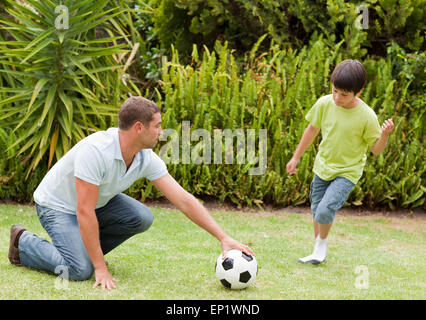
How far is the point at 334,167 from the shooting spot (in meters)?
4.82

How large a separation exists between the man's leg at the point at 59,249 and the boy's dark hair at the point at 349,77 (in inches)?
88.0

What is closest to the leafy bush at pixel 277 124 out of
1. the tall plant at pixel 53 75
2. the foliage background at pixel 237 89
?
the foliage background at pixel 237 89

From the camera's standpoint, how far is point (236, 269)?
12.4 ft

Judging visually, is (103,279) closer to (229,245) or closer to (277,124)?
(229,245)

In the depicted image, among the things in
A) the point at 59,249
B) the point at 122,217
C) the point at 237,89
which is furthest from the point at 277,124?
the point at 59,249

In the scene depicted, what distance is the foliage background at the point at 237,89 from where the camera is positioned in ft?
22.7

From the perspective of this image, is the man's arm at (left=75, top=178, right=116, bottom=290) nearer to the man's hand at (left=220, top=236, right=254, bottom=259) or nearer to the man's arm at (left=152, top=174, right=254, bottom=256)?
the man's arm at (left=152, top=174, right=254, bottom=256)

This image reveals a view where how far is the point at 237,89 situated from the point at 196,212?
3.81m

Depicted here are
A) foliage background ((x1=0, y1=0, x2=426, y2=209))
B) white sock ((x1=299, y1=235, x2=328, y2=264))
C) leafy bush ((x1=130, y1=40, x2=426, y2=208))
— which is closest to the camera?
white sock ((x1=299, y1=235, x2=328, y2=264))

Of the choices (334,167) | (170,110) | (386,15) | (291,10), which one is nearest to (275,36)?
(291,10)

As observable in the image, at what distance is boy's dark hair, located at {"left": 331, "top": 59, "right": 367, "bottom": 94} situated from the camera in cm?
444

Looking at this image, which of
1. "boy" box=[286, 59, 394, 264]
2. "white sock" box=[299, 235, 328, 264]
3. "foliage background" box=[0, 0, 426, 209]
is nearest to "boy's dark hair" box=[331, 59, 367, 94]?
"boy" box=[286, 59, 394, 264]

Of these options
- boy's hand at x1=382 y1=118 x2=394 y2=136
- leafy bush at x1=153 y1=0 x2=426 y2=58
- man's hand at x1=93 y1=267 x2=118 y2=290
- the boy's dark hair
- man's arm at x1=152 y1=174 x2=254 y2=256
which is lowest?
man's hand at x1=93 y1=267 x2=118 y2=290

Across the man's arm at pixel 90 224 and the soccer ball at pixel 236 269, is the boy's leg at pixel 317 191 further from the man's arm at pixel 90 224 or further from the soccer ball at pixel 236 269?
the man's arm at pixel 90 224
